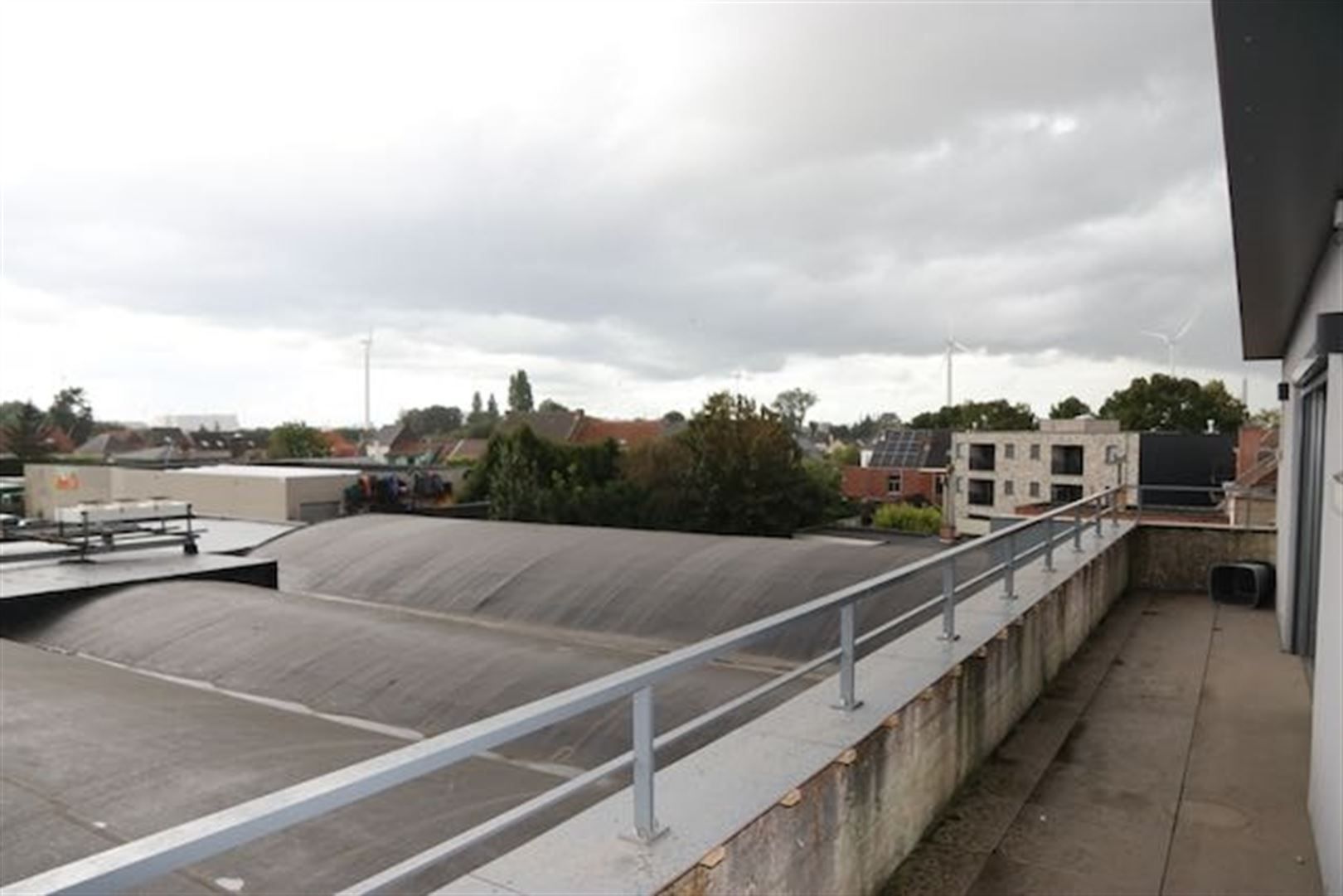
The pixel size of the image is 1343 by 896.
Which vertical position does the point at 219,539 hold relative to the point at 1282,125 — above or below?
below

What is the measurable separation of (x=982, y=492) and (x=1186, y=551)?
161ft

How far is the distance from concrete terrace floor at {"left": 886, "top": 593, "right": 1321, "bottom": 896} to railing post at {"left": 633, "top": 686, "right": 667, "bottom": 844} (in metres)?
1.80

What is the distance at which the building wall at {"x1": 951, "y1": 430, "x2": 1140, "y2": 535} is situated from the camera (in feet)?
165

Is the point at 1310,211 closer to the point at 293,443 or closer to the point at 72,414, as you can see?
the point at 293,443

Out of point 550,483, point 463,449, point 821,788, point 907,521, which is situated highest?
point 463,449

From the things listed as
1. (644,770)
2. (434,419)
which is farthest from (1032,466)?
(434,419)

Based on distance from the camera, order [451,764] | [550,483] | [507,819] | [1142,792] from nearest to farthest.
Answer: [507,819] < [451,764] < [1142,792] < [550,483]

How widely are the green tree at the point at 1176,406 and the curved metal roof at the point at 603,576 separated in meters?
65.0

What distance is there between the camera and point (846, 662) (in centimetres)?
415

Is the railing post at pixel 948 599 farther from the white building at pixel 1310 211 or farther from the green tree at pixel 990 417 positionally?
the green tree at pixel 990 417

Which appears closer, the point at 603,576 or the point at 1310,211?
the point at 1310,211

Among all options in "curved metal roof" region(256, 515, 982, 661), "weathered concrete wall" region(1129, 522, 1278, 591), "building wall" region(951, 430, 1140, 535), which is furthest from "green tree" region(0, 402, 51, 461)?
"weathered concrete wall" region(1129, 522, 1278, 591)

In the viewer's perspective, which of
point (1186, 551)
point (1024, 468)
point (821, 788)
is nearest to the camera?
point (821, 788)

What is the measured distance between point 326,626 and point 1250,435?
1307 inches
